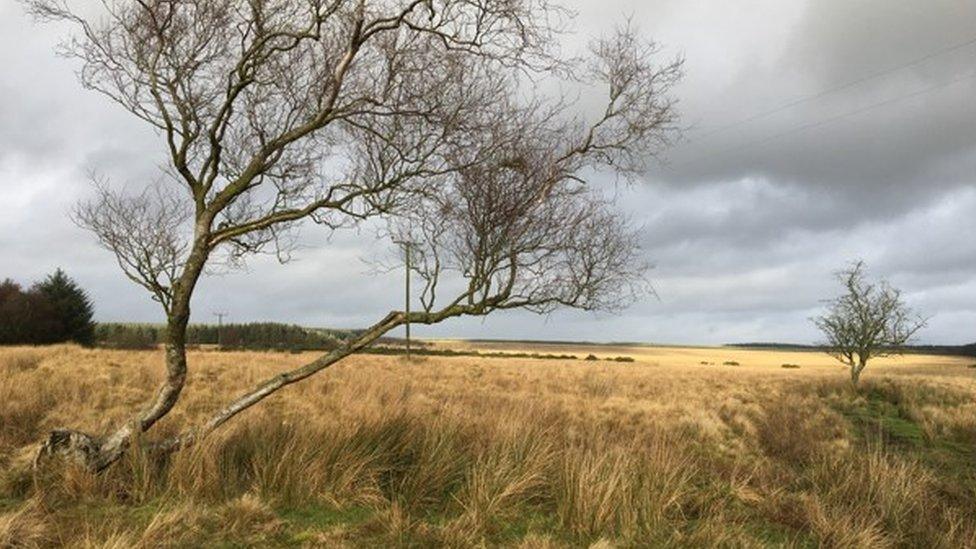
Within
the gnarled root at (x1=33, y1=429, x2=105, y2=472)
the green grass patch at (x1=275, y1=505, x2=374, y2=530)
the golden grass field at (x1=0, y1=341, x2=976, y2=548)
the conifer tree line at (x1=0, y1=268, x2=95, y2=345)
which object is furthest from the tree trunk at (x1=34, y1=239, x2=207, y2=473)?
the conifer tree line at (x1=0, y1=268, x2=95, y2=345)

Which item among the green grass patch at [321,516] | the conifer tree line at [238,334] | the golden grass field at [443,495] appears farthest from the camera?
the conifer tree line at [238,334]

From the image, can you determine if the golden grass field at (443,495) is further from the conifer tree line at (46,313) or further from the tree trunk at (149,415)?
the conifer tree line at (46,313)

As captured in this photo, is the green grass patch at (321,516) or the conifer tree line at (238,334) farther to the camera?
the conifer tree line at (238,334)

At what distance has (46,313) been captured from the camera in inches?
1858

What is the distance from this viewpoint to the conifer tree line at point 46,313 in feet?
150

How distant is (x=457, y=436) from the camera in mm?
8148

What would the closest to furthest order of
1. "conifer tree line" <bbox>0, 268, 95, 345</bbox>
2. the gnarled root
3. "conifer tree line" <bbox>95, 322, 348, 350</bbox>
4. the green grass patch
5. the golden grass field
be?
the golden grass field, the green grass patch, the gnarled root, "conifer tree line" <bbox>0, 268, 95, 345</bbox>, "conifer tree line" <bbox>95, 322, 348, 350</bbox>

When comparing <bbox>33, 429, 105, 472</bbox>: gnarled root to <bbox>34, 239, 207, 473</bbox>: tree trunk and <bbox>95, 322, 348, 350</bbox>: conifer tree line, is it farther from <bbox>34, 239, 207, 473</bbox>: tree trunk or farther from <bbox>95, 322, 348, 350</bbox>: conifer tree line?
<bbox>95, 322, 348, 350</bbox>: conifer tree line

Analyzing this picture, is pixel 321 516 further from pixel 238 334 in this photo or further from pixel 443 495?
pixel 238 334

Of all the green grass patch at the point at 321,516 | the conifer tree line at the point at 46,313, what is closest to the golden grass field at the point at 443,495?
the green grass patch at the point at 321,516

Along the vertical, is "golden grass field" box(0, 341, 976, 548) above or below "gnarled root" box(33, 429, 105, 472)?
below

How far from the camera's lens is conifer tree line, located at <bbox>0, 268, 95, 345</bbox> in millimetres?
45688

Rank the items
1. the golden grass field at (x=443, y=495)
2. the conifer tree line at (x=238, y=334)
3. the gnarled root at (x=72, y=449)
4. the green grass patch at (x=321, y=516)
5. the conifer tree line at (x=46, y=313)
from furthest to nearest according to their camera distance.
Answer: the conifer tree line at (x=238, y=334), the conifer tree line at (x=46, y=313), the gnarled root at (x=72, y=449), the green grass patch at (x=321, y=516), the golden grass field at (x=443, y=495)

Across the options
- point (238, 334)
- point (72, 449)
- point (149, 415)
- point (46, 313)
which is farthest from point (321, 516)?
point (238, 334)
